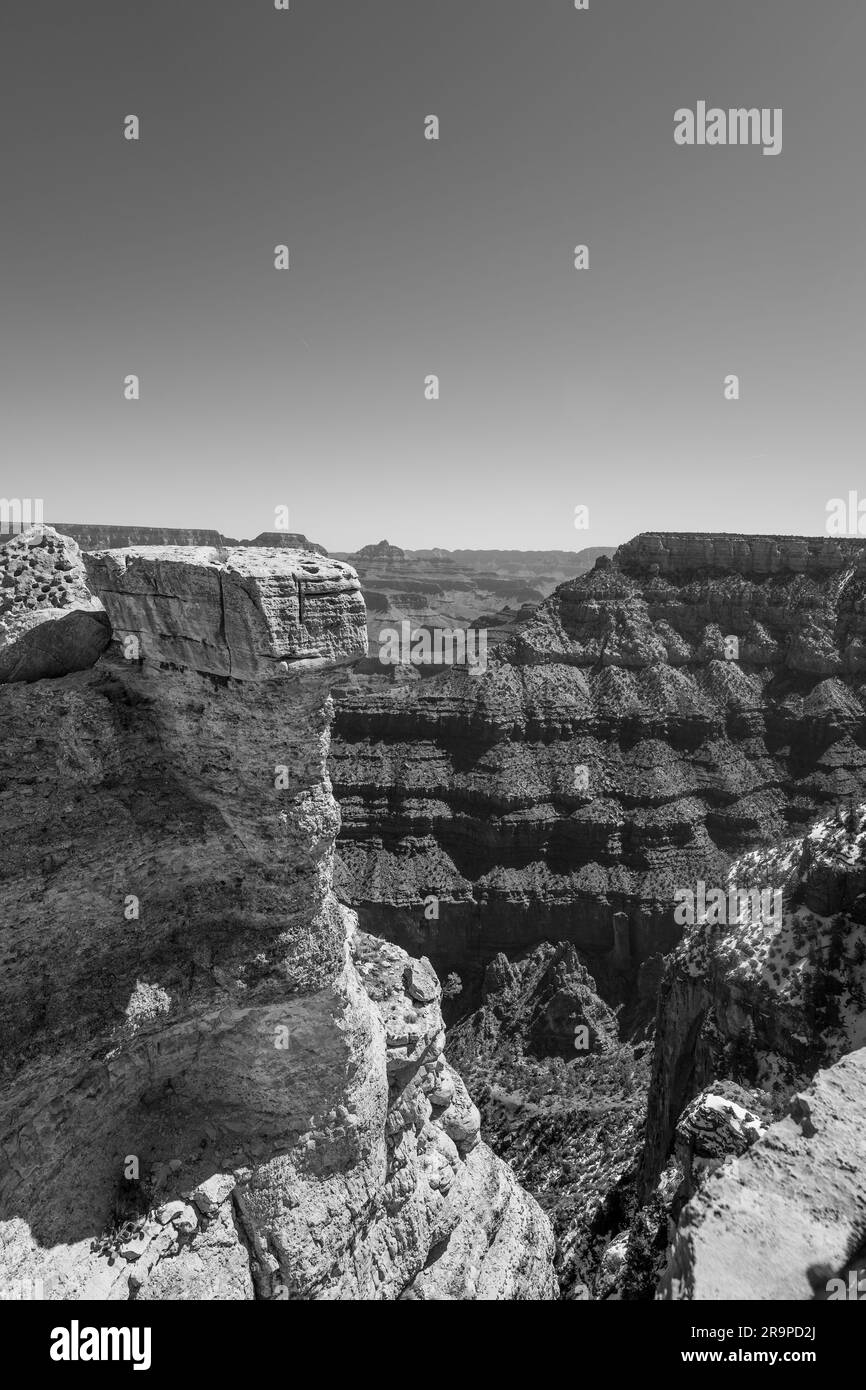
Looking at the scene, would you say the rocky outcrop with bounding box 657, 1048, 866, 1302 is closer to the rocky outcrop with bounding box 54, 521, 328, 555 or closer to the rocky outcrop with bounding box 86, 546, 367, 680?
the rocky outcrop with bounding box 86, 546, 367, 680

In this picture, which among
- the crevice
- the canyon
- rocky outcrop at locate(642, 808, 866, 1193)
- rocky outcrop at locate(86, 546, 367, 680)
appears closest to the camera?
rocky outcrop at locate(86, 546, 367, 680)

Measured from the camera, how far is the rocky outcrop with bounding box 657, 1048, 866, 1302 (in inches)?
318

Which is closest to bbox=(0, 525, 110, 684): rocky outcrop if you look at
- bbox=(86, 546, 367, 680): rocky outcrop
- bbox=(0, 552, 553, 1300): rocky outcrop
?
bbox=(0, 552, 553, 1300): rocky outcrop

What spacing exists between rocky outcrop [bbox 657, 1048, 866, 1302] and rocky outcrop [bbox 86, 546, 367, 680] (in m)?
8.84

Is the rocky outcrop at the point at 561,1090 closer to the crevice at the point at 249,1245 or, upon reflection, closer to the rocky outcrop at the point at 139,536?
the crevice at the point at 249,1245

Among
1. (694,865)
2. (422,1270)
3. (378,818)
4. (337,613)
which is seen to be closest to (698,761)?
(694,865)

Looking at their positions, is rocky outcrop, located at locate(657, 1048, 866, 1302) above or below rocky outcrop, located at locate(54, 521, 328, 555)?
below

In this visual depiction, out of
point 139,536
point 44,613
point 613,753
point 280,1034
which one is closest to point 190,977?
point 280,1034

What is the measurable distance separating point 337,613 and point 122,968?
7.10 metres

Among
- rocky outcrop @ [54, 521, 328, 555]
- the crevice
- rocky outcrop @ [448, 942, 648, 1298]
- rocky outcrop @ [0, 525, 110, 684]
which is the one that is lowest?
rocky outcrop @ [448, 942, 648, 1298]

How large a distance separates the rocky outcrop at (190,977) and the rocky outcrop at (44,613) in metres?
0.48

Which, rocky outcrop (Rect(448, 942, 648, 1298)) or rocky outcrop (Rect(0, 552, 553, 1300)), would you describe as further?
rocky outcrop (Rect(448, 942, 648, 1298))

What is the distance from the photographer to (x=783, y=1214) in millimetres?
8914
